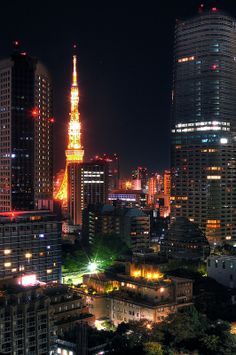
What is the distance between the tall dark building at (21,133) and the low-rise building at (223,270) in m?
22.7

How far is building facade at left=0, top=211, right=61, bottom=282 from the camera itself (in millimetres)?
42625

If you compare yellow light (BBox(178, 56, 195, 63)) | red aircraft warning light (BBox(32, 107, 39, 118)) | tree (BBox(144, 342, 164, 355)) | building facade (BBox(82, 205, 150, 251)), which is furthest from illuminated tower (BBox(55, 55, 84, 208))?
tree (BBox(144, 342, 164, 355))

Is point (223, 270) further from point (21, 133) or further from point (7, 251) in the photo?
point (21, 133)

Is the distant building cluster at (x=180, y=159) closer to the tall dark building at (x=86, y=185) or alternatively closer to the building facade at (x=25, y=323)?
the tall dark building at (x=86, y=185)

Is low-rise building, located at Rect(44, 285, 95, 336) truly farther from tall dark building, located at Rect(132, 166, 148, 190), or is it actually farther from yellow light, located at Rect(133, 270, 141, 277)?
tall dark building, located at Rect(132, 166, 148, 190)

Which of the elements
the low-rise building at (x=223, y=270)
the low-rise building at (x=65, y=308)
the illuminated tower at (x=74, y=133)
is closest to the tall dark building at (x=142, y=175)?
the illuminated tower at (x=74, y=133)

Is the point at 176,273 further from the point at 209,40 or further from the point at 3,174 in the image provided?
the point at 209,40

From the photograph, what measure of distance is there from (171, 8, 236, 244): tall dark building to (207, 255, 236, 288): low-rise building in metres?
21.8

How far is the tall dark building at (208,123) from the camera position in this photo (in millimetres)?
70625

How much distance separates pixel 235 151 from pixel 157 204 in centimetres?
4730

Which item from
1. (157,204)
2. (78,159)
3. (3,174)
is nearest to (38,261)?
(3,174)

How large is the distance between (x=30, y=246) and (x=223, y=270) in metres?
15.6

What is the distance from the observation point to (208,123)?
235 feet

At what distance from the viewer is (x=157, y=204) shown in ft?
389
